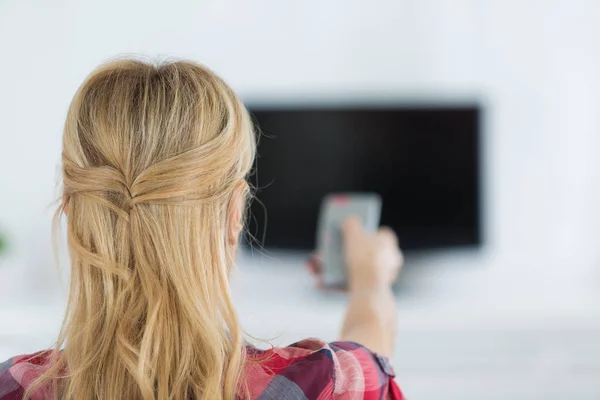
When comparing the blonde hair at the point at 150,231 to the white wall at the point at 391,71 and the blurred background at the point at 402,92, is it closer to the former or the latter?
the blurred background at the point at 402,92

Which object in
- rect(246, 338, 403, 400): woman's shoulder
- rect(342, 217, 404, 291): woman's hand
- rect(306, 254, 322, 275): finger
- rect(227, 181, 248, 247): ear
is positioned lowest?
rect(306, 254, 322, 275): finger

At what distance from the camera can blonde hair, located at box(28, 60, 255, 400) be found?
0.78 metres

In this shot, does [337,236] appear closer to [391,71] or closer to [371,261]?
[371,261]

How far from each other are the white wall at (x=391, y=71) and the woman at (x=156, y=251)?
5.89 feet

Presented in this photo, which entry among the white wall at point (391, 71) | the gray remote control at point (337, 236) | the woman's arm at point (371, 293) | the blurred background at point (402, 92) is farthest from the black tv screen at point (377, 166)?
the woman's arm at point (371, 293)

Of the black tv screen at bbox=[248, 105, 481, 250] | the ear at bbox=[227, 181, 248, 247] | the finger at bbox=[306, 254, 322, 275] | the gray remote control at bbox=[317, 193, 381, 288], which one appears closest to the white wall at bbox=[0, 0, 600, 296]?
the black tv screen at bbox=[248, 105, 481, 250]

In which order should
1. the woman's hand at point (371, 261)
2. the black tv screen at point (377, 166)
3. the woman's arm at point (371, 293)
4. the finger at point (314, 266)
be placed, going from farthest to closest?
the black tv screen at point (377, 166) → the finger at point (314, 266) → the woman's hand at point (371, 261) → the woman's arm at point (371, 293)

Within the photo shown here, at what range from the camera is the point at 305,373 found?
82 centimetres

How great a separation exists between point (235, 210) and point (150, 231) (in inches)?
4.2

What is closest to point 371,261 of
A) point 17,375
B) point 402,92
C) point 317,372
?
point 317,372

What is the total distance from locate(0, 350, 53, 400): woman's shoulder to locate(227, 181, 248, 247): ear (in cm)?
28

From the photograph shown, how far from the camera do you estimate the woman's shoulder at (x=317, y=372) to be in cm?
81

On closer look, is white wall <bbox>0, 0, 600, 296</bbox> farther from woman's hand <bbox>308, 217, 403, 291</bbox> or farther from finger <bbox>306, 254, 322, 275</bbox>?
woman's hand <bbox>308, 217, 403, 291</bbox>

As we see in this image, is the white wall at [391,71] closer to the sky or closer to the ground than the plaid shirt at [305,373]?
closer to the sky
